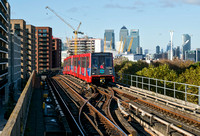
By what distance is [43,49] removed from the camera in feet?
452

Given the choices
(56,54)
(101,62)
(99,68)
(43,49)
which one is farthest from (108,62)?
(56,54)

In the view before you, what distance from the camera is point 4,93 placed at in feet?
200

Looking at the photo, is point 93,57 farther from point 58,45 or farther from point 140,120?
point 58,45

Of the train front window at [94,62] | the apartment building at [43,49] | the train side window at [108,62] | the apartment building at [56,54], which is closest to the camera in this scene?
the train front window at [94,62]

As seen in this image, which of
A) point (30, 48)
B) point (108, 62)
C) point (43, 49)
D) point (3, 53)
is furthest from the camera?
point (43, 49)

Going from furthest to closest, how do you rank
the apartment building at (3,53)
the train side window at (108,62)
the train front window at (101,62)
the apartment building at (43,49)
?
the apartment building at (43,49) < the apartment building at (3,53) < the train side window at (108,62) < the train front window at (101,62)

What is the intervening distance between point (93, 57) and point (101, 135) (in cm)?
1535

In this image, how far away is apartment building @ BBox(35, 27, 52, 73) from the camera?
136 m

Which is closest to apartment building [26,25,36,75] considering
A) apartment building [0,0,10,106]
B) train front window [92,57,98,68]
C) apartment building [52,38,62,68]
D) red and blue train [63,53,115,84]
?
apartment building [0,0,10,106]

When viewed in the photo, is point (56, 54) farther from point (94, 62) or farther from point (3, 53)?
point (94, 62)

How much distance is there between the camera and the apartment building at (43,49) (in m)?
136

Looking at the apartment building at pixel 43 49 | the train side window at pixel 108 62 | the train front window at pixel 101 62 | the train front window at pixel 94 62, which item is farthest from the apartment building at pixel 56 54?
the train front window at pixel 94 62

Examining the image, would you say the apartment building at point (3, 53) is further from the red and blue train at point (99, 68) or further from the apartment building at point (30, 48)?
the apartment building at point (30, 48)

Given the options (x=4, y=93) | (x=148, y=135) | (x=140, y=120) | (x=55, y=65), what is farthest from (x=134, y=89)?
(x=55, y=65)
